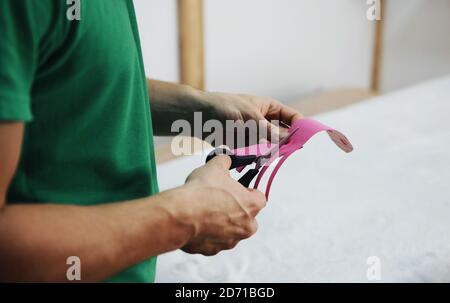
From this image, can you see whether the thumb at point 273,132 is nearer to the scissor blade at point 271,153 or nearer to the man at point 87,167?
the scissor blade at point 271,153

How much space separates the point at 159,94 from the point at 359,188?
516 millimetres

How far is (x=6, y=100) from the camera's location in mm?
396

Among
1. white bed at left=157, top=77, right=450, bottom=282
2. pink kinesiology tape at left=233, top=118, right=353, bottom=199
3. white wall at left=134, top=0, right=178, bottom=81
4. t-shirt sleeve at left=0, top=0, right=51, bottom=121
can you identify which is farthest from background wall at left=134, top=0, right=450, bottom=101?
t-shirt sleeve at left=0, top=0, right=51, bottom=121

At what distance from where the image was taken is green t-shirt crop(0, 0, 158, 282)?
40 centimetres

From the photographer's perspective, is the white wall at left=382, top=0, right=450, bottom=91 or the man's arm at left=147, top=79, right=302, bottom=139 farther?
A: the white wall at left=382, top=0, right=450, bottom=91

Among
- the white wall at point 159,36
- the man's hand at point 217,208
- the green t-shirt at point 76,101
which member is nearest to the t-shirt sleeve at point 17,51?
the green t-shirt at point 76,101

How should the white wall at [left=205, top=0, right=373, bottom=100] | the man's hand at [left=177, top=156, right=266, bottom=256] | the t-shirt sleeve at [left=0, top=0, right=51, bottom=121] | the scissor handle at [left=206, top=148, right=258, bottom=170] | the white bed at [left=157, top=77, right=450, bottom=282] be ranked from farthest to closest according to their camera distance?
the white wall at [left=205, top=0, right=373, bottom=100]
the white bed at [left=157, top=77, right=450, bottom=282]
the scissor handle at [left=206, top=148, right=258, bottom=170]
the man's hand at [left=177, top=156, right=266, bottom=256]
the t-shirt sleeve at [left=0, top=0, right=51, bottom=121]

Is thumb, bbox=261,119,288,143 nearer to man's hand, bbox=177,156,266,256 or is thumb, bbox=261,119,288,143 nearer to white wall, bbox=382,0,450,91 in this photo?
man's hand, bbox=177,156,266,256

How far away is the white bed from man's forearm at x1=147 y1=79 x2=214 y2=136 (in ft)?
0.82

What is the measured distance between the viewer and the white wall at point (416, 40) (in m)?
2.21

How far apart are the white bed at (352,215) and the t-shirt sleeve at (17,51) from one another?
0.51 meters

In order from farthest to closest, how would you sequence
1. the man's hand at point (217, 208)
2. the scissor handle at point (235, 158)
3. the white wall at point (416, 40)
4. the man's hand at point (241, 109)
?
the white wall at point (416, 40) < the man's hand at point (241, 109) < the scissor handle at point (235, 158) < the man's hand at point (217, 208)

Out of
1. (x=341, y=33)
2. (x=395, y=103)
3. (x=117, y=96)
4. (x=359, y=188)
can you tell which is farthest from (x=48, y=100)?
(x=341, y=33)

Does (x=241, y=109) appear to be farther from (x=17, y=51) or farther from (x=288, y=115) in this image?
(x=17, y=51)
